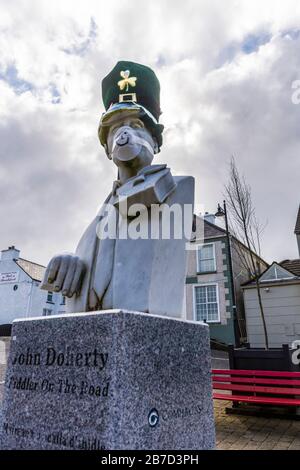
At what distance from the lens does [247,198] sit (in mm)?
11227

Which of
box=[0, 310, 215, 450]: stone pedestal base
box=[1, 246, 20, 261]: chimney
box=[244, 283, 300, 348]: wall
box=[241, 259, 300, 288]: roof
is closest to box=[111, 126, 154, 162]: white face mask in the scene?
box=[0, 310, 215, 450]: stone pedestal base

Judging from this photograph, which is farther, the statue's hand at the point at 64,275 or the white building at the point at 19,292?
the white building at the point at 19,292

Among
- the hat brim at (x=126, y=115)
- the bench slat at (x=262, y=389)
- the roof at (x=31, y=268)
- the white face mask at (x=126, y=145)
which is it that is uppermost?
the roof at (x=31, y=268)

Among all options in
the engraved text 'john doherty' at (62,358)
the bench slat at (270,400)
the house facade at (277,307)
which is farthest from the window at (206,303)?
the engraved text 'john doherty' at (62,358)

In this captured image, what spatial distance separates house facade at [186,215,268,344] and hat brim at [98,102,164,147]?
14926mm

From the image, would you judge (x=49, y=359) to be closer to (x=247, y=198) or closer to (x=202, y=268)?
(x=247, y=198)

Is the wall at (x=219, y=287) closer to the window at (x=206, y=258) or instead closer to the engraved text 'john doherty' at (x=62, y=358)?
the window at (x=206, y=258)

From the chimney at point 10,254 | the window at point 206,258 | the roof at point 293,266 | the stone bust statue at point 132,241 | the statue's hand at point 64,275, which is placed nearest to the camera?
the stone bust statue at point 132,241

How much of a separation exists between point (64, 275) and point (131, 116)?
5.11 ft

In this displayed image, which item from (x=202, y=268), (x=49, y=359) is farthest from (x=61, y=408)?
(x=202, y=268)

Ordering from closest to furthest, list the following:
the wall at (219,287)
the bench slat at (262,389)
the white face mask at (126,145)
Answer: the white face mask at (126,145), the bench slat at (262,389), the wall at (219,287)

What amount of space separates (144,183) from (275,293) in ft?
53.5

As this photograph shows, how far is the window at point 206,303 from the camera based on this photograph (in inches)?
729

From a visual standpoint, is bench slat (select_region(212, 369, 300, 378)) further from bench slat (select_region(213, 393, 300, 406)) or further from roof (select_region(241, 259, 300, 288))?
roof (select_region(241, 259, 300, 288))
